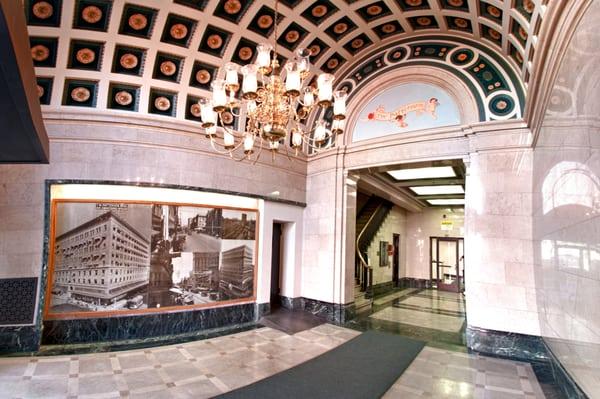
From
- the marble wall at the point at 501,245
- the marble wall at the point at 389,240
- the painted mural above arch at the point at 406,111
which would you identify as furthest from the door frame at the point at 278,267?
the marble wall at the point at 501,245

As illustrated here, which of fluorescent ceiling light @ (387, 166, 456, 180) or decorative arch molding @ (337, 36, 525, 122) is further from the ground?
decorative arch molding @ (337, 36, 525, 122)

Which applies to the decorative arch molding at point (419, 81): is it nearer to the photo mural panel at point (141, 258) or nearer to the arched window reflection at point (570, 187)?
the arched window reflection at point (570, 187)

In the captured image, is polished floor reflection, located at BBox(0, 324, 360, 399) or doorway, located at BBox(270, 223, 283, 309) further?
doorway, located at BBox(270, 223, 283, 309)

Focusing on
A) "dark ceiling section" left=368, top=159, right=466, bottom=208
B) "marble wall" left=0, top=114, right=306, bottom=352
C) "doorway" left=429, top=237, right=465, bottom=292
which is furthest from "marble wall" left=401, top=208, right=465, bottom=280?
"marble wall" left=0, top=114, right=306, bottom=352

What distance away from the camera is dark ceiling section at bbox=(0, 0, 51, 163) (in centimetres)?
136

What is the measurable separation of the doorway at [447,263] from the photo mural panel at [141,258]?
9.69 meters

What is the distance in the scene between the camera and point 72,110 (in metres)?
5.55

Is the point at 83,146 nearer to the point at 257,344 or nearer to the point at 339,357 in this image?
the point at 257,344

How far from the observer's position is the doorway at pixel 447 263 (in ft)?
43.3

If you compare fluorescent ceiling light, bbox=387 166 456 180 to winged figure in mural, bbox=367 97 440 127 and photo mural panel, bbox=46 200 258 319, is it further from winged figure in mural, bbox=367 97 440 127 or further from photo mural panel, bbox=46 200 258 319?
photo mural panel, bbox=46 200 258 319

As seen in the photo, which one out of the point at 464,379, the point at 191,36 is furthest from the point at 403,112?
the point at 464,379

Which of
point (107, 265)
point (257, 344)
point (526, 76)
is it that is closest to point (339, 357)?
point (257, 344)

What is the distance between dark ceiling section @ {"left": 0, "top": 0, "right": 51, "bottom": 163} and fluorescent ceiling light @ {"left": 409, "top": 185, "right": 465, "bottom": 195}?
10116mm

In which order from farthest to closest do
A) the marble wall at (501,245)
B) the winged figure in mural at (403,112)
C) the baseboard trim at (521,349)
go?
the winged figure in mural at (403,112) → the marble wall at (501,245) → the baseboard trim at (521,349)
